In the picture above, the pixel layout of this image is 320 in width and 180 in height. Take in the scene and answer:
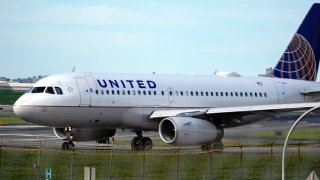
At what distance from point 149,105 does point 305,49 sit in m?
16.6

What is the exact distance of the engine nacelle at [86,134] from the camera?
41.8 m

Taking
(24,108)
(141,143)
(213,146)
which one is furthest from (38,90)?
(213,146)

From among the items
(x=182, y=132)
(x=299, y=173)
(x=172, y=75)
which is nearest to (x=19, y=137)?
(x=172, y=75)

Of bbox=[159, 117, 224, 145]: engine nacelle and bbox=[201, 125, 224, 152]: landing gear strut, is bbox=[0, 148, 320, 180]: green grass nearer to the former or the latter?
bbox=[159, 117, 224, 145]: engine nacelle

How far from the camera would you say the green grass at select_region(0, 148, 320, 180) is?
99.5 ft

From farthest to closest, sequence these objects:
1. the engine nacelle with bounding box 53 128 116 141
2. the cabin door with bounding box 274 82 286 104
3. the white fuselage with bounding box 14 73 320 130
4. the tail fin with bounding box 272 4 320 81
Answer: the tail fin with bounding box 272 4 320 81 < the cabin door with bounding box 274 82 286 104 < the engine nacelle with bounding box 53 128 116 141 < the white fuselage with bounding box 14 73 320 130

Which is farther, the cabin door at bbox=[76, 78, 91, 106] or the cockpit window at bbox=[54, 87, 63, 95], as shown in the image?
the cabin door at bbox=[76, 78, 91, 106]

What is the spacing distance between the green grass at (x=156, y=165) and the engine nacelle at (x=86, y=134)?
3963 mm

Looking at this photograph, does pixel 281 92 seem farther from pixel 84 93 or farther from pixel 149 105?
pixel 84 93

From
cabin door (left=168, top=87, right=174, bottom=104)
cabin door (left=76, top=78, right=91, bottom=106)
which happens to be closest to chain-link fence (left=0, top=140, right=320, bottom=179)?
cabin door (left=76, top=78, right=91, bottom=106)

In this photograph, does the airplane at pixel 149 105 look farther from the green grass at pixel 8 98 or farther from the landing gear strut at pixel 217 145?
the green grass at pixel 8 98

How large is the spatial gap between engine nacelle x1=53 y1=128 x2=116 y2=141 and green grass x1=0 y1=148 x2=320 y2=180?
3.96 m

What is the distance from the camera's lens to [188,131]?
3950 centimetres

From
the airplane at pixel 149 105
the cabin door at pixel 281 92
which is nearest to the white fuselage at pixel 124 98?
the airplane at pixel 149 105
